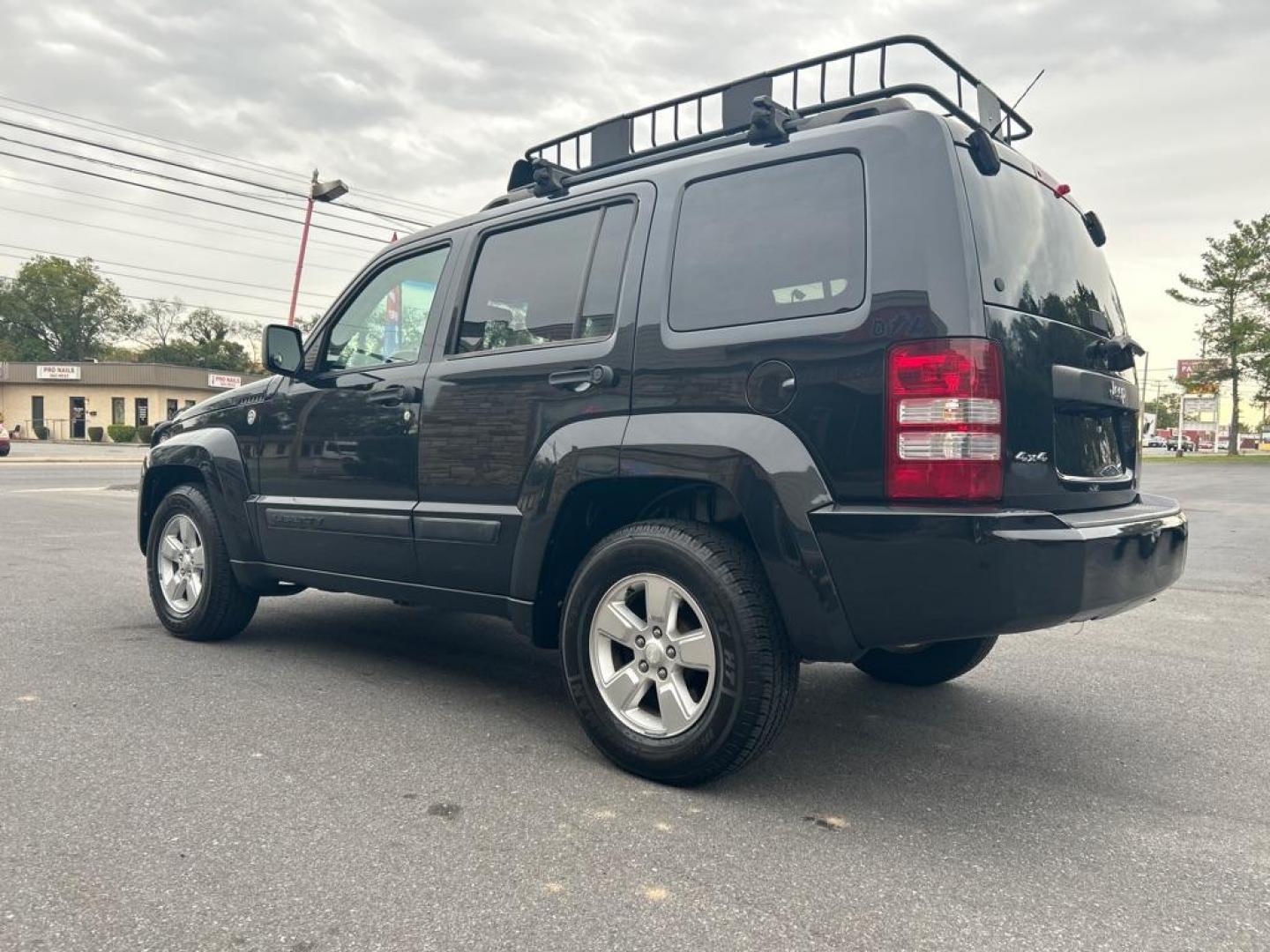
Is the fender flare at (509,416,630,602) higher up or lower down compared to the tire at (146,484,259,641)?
higher up

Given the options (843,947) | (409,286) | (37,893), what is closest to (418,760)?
(37,893)

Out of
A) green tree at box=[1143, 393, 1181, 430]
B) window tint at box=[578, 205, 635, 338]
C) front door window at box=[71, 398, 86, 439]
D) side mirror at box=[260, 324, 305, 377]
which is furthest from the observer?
green tree at box=[1143, 393, 1181, 430]

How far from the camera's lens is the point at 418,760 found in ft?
10.1

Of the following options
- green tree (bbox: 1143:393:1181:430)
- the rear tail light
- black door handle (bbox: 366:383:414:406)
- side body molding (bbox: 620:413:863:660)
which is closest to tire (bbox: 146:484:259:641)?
black door handle (bbox: 366:383:414:406)

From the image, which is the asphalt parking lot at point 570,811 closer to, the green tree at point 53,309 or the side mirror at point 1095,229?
the side mirror at point 1095,229

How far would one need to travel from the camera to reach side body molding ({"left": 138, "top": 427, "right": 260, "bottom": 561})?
4477mm

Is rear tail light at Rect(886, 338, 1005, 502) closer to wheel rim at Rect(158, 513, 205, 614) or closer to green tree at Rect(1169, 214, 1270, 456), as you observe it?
wheel rim at Rect(158, 513, 205, 614)

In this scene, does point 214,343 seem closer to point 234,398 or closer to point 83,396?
point 83,396

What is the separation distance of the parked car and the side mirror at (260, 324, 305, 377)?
467mm

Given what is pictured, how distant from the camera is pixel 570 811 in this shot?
8.83 ft

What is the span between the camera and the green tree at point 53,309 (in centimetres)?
7819

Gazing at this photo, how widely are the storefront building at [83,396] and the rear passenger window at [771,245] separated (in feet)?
191

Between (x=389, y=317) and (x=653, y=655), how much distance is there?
6.75 feet

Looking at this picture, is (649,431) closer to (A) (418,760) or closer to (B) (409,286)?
(A) (418,760)
